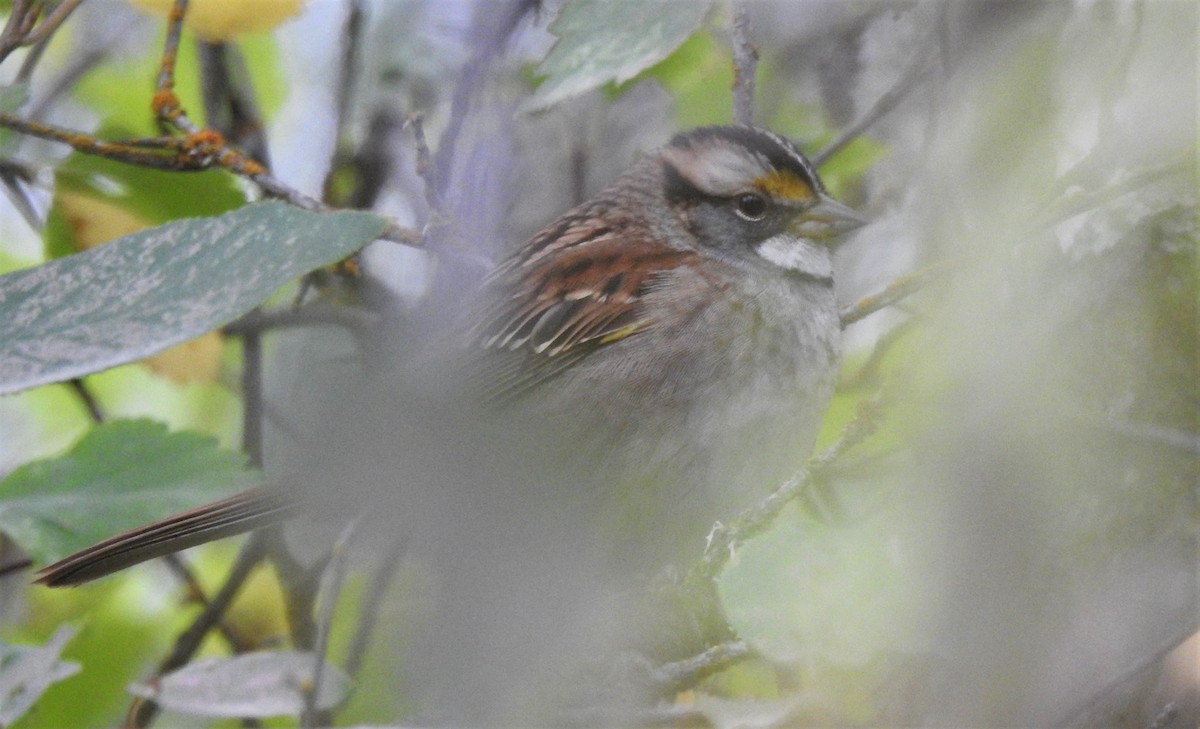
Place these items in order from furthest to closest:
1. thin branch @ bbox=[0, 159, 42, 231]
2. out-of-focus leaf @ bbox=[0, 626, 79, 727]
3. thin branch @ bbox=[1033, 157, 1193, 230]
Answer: thin branch @ bbox=[0, 159, 42, 231], out-of-focus leaf @ bbox=[0, 626, 79, 727], thin branch @ bbox=[1033, 157, 1193, 230]

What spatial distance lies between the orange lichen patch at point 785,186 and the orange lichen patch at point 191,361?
0.54m

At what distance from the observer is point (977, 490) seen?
2.34 ft

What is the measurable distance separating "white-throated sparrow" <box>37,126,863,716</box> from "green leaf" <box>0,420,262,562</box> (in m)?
0.05

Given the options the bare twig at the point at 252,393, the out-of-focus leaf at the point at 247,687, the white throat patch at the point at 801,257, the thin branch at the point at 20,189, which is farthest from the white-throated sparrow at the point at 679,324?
the thin branch at the point at 20,189

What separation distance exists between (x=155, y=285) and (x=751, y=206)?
59 centimetres

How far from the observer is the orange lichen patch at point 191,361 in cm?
120

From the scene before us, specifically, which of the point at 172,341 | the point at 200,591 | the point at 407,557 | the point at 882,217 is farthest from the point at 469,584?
the point at 172,341

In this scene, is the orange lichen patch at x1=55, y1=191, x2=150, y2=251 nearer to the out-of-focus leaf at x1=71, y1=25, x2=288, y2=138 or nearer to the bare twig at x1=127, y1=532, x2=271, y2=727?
the out-of-focus leaf at x1=71, y1=25, x2=288, y2=138

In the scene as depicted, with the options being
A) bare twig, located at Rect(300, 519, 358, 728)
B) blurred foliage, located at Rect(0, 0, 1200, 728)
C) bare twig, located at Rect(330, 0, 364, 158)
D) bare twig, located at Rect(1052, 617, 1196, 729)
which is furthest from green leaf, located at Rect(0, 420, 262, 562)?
bare twig, located at Rect(1052, 617, 1196, 729)

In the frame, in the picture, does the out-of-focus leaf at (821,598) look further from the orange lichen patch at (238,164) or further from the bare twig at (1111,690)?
the orange lichen patch at (238,164)

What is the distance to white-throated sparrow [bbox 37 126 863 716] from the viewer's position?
996 mm

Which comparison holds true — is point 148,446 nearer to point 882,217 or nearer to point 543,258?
point 543,258

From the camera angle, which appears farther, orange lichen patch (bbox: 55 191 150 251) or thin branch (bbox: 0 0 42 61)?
orange lichen patch (bbox: 55 191 150 251)

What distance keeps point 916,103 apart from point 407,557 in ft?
2.06
